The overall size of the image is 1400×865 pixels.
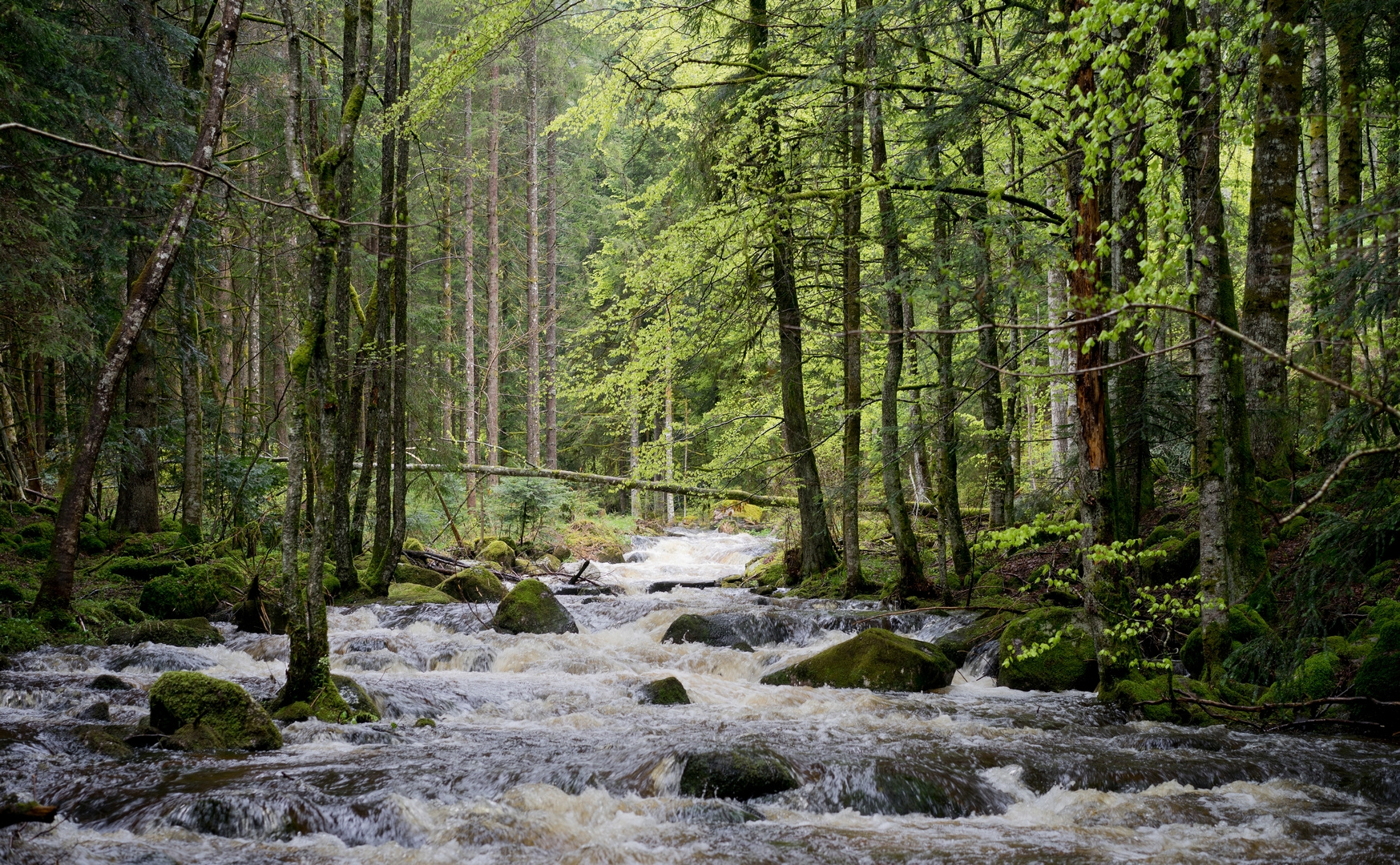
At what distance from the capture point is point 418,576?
13859 mm

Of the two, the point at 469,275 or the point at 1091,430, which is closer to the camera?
the point at 1091,430

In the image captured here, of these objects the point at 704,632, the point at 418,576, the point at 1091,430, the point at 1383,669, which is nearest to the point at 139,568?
the point at 418,576

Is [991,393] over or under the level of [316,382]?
over

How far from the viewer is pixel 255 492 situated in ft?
45.7

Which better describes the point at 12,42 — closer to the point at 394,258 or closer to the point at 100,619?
the point at 394,258

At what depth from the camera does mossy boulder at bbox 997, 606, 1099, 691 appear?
8.29m

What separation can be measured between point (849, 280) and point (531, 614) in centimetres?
657

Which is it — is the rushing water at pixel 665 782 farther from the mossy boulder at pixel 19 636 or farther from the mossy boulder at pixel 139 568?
the mossy boulder at pixel 139 568

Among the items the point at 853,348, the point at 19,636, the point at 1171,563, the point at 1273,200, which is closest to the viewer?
the point at 1273,200

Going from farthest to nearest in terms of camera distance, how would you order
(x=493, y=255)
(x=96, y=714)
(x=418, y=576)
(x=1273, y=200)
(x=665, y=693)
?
1. (x=493, y=255)
2. (x=418, y=576)
3. (x=665, y=693)
4. (x=1273, y=200)
5. (x=96, y=714)

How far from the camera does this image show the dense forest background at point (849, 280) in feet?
17.8

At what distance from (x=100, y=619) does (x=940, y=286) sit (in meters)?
9.88

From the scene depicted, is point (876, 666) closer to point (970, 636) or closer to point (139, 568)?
point (970, 636)

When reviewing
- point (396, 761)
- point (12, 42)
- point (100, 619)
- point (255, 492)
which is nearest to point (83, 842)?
point (396, 761)
